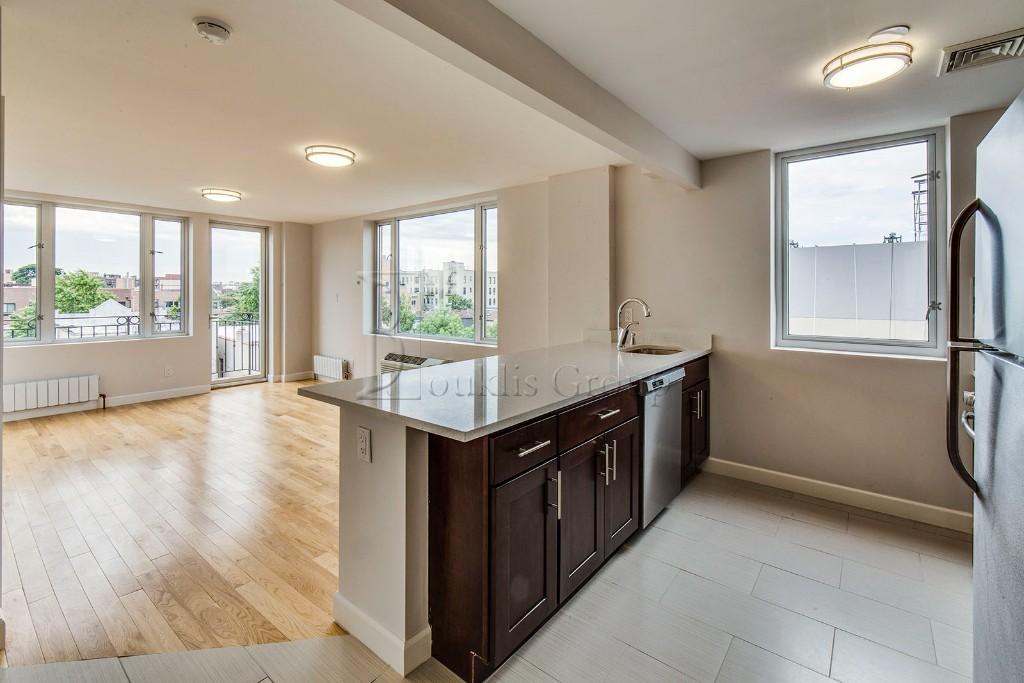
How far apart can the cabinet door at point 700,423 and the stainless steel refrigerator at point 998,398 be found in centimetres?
192

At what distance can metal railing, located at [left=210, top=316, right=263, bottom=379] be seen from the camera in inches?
262

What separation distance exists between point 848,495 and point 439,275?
14.6 ft

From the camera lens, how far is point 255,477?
3.39 m

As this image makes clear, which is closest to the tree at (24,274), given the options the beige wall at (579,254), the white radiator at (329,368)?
the white radiator at (329,368)

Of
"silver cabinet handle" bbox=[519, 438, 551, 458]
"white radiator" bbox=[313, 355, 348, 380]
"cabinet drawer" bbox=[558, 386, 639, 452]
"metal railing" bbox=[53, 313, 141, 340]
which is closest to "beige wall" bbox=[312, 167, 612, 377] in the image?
"white radiator" bbox=[313, 355, 348, 380]

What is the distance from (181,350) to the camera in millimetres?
6164

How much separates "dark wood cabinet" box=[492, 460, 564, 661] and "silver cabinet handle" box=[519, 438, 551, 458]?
74 millimetres

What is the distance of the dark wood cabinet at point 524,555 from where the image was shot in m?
1.55

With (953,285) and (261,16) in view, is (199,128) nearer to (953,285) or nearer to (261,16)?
(261,16)

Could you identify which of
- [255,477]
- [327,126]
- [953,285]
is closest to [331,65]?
[327,126]

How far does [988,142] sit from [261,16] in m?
2.43

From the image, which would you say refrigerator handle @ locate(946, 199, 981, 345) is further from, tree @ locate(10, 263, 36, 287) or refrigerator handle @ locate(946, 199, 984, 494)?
tree @ locate(10, 263, 36, 287)

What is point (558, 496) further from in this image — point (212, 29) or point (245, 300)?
point (245, 300)

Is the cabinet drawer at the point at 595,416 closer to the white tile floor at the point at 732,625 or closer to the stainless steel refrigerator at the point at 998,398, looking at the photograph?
the white tile floor at the point at 732,625
